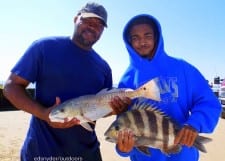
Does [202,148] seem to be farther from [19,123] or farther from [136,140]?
[19,123]

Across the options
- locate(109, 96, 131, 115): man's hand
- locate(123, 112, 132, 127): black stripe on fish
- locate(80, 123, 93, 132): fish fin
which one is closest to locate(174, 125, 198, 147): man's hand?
locate(123, 112, 132, 127): black stripe on fish

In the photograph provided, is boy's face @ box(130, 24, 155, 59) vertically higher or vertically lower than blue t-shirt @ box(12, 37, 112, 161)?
higher

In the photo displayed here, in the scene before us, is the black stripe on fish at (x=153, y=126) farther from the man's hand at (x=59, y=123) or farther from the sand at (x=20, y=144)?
the sand at (x=20, y=144)

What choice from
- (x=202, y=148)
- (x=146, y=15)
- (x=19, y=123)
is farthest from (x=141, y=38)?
(x=19, y=123)

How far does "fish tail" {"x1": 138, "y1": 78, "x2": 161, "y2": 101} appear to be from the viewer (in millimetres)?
3406

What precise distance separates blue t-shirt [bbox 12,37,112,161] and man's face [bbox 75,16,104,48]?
4.9 inches

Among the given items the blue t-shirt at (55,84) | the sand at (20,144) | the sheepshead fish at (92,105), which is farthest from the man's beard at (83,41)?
the sand at (20,144)

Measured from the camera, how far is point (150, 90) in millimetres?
3412

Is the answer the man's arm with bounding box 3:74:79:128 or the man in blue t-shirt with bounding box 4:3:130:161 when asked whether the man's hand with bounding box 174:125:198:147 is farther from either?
the man's arm with bounding box 3:74:79:128

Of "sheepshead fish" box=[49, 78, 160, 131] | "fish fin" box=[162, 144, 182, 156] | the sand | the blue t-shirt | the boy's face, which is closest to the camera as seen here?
"sheepshead fish" box=[49, 78, 160, 131]

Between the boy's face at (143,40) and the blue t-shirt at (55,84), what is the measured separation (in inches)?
21.7

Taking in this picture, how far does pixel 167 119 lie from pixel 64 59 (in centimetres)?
104

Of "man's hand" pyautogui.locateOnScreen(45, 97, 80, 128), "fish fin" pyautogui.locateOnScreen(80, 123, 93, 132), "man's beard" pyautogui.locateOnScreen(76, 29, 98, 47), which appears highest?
"man's beard" pyautogui.locateOnScreen(76, 29, 98, 47)

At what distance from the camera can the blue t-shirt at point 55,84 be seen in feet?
11.5
